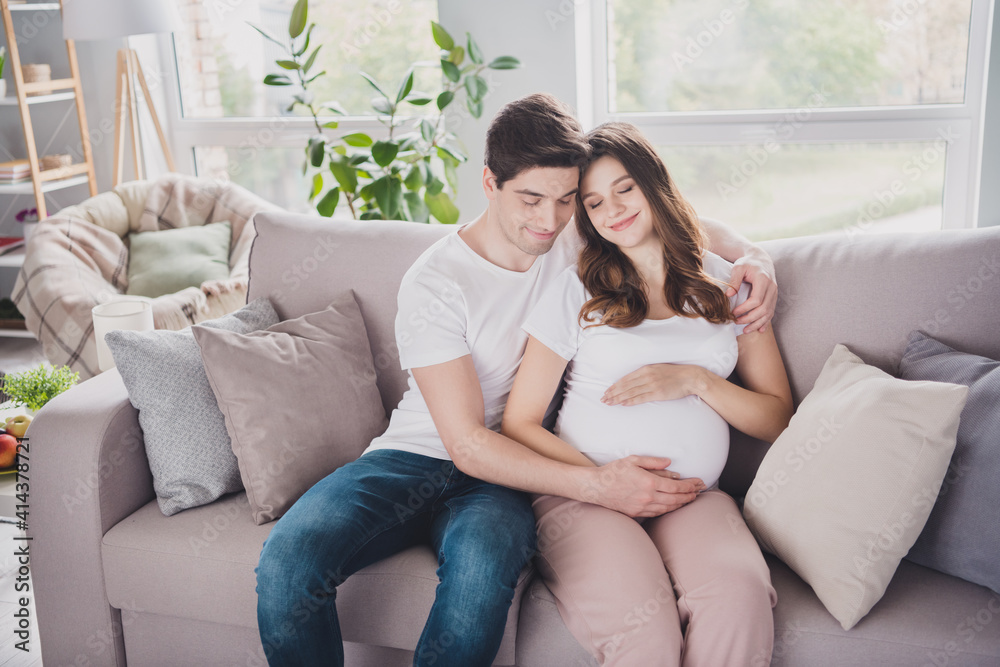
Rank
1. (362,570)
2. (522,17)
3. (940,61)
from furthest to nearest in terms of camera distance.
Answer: (522,17) → (940,61) → (362,570)

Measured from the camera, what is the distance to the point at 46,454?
5.08 feet

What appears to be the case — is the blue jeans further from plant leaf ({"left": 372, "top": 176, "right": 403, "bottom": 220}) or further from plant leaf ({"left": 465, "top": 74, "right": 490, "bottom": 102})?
plant leaf ({"left": 465, "top": 74, "right": 490, "bottom": 102})

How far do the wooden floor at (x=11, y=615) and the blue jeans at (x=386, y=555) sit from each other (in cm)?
86

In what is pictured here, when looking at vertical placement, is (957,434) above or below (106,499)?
above

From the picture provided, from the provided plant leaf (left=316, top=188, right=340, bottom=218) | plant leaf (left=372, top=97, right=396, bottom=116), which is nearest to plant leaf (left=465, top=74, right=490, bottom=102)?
plant leaf (left=372, top=97, right=396, bottom=116)

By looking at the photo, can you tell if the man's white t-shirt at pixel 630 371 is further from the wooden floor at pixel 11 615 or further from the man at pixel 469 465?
the wooden floor at pixel 11 615

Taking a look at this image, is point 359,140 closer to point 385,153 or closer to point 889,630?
point 385,153

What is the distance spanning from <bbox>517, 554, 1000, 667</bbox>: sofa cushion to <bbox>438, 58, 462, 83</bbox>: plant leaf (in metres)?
1.97

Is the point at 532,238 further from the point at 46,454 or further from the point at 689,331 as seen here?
the point at 46,454

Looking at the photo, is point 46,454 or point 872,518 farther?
point 46,454

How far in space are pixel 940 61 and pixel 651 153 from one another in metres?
1.72

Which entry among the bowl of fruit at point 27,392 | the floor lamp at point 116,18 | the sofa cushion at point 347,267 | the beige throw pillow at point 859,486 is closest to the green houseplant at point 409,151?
the floor lamp at point 116,18

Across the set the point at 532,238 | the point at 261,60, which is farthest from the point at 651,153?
the point at 261,60

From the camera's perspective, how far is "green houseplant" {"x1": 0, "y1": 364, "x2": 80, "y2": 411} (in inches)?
72.6
